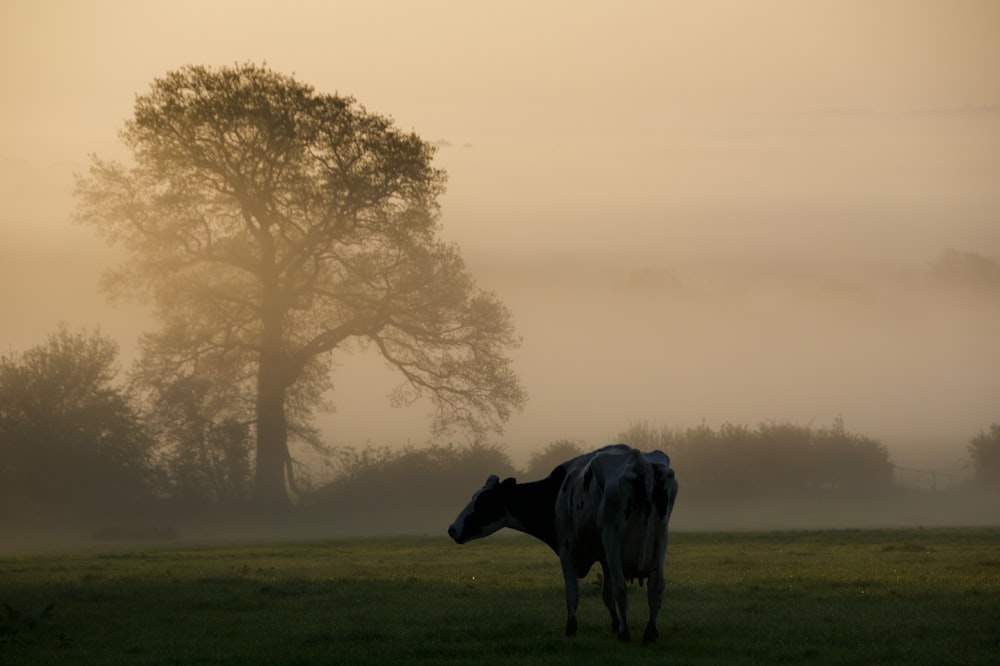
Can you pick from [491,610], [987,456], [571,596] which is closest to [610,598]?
[571,596]

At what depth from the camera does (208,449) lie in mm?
55750

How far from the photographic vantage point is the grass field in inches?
642

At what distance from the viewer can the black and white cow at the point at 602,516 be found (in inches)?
640

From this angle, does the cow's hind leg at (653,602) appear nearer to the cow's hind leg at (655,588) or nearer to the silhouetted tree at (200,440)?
the cow's hind leg at (655,588)

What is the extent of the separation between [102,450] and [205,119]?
49.6 feet

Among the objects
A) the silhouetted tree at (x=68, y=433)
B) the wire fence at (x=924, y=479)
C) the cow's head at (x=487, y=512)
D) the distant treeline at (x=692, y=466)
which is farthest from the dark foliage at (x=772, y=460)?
the cow's head at (x=487, y=512)

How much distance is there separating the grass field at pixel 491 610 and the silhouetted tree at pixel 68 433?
704 inches

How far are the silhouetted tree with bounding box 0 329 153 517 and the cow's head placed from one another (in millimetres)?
38067

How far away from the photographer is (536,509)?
18.6m

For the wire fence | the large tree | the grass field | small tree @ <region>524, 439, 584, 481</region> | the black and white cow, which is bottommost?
the grass field

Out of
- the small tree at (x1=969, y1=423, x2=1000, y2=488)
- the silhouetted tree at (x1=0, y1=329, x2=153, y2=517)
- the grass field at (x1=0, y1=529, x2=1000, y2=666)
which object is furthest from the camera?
the small tree at (x1=969, y1=423, x2=1000, y2=488)

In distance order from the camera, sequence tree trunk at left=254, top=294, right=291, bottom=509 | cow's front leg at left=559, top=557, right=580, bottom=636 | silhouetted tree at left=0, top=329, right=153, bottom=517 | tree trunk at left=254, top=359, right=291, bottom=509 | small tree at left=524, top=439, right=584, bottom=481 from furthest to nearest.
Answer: small tree at left=524, top=439, right=584, bottom=481
tree trunk at left=254, top=359, right=291, bottom=509
tree trunk at left=254, top=294, right=291, bottom=509
silhouetted tree at left=0, top=329, right=153, bottom=517
cow's front leg at left=559, top=557, right=580, bottom=636

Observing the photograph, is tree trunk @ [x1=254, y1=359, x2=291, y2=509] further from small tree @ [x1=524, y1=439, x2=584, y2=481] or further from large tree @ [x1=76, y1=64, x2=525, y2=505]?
small tree @ [x1=524, y1=439, x2=584, y2=481]

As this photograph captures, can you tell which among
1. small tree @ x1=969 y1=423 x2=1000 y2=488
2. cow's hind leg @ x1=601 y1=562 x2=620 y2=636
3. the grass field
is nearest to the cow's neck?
cow's hind leg @ x1=601 y1=562 x2=620 y2=636
